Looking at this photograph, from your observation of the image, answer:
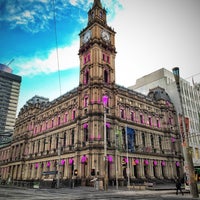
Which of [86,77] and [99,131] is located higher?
[86,77]

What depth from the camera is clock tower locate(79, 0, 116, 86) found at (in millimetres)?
45344

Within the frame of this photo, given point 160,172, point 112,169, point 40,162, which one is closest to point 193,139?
point 160,172

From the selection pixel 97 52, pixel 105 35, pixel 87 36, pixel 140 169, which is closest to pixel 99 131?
→ pixel 140 169

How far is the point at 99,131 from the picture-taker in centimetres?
3900

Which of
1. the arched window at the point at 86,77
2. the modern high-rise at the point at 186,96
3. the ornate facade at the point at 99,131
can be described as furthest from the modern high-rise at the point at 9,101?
the arched window at the point at 86,77

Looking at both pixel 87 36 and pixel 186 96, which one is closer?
pixel 87 36

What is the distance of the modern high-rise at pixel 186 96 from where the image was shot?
64250 mm

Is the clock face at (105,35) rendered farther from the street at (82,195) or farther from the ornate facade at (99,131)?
the street at (82,195)

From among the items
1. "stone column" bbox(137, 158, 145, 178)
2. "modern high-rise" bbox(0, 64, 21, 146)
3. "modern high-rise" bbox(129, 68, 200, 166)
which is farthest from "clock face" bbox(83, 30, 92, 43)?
"modern high-rise" bbox(0, 64, 21, 146)

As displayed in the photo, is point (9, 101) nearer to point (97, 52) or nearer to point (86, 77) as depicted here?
point (86, 77)

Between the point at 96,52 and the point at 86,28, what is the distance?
1034 centimetres

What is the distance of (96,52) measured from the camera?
46.6 m

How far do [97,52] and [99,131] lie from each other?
1891 cm

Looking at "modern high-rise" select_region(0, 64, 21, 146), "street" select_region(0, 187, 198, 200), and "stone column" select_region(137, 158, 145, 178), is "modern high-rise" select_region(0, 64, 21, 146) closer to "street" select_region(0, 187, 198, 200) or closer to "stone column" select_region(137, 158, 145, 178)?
"stone column" select_region(137, 158, 145, 178)
